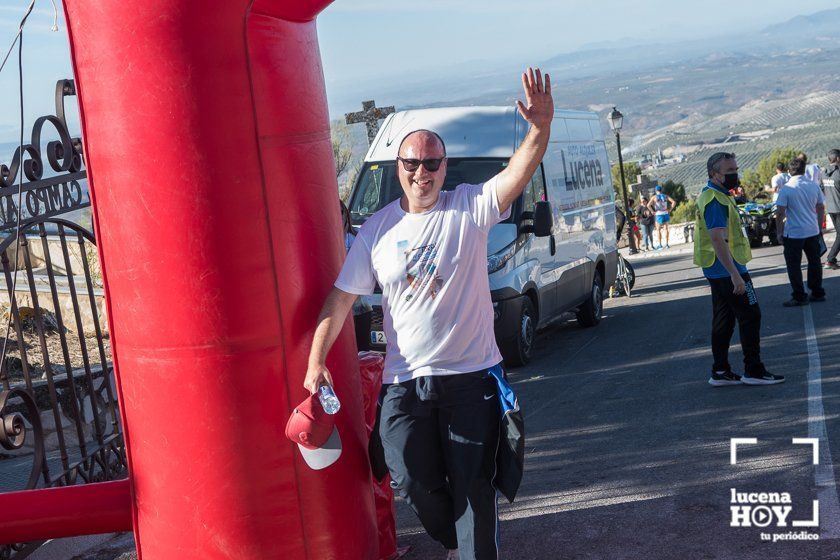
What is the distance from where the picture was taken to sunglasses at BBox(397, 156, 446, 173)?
3.79 meters

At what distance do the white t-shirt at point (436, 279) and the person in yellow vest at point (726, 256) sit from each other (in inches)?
162

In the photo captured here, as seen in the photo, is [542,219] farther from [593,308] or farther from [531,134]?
[531,134]

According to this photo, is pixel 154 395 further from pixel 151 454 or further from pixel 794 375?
pixel 794 375

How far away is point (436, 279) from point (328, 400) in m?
0.64

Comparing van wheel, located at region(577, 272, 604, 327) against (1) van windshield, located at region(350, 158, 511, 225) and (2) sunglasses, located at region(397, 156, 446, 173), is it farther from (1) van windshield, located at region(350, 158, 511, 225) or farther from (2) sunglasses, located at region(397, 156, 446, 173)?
(2) sunglasses, located at region(397, 156, 446, 173)

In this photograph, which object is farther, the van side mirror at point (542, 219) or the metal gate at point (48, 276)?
the van side mirror at point (542, 219)

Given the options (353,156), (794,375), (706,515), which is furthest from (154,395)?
(353,156)

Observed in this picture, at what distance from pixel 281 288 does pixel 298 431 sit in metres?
0.53

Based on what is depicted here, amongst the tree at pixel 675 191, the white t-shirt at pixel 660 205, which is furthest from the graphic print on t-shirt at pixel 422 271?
the tree at pixel 675 191

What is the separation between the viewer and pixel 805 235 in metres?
12.0

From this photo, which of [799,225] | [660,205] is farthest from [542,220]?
[660,205]

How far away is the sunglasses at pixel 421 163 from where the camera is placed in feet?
12.5

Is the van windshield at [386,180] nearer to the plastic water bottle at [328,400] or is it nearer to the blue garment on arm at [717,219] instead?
the blue garment on arm at [717,219]

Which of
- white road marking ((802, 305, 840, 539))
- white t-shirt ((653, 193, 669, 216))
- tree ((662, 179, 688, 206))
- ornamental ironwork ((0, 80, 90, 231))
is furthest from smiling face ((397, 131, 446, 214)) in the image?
tree ((662, 179, 688, 206))
